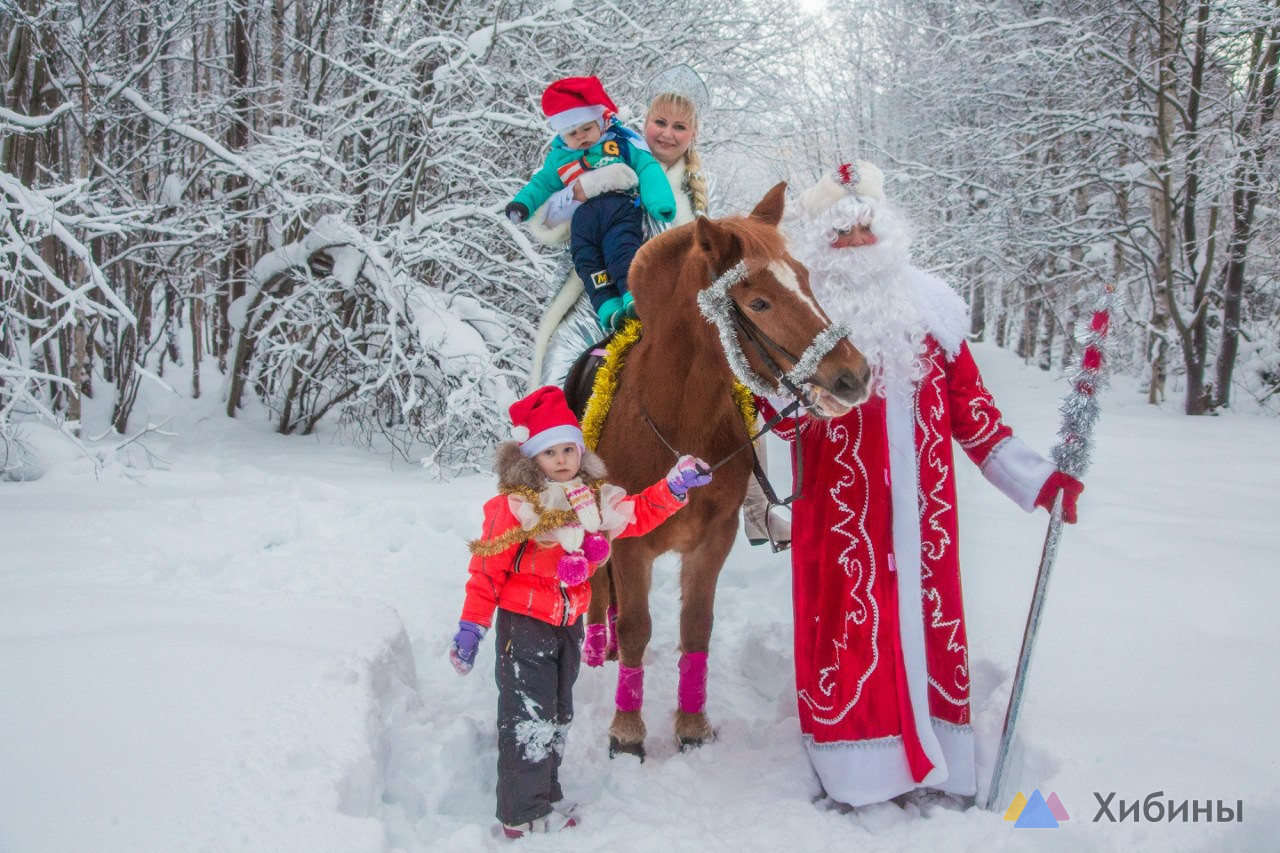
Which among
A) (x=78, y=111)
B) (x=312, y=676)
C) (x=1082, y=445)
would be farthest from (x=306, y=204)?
(x=1082, y=445)

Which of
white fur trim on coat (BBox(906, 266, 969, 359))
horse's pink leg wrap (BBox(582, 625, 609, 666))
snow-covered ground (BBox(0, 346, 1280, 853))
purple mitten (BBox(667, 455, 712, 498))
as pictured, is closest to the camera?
snow-covered ground (BBox(0, 346, 1280, 853))

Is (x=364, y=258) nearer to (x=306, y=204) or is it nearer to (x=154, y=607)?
(x=306, y=204)

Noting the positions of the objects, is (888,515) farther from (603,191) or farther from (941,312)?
(603,191)

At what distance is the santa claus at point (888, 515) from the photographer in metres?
2.76

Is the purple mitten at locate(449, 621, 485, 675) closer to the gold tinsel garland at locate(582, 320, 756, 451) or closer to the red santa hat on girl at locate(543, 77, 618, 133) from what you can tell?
the gold tinsel garland at locate(582, 320, 756, 451)

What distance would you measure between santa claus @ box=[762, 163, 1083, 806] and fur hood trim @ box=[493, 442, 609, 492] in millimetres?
791

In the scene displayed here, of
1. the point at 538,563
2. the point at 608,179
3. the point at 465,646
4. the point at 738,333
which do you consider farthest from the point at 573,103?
the point at 465,646

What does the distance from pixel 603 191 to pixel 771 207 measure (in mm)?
1005

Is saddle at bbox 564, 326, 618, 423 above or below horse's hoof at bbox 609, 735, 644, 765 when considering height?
above

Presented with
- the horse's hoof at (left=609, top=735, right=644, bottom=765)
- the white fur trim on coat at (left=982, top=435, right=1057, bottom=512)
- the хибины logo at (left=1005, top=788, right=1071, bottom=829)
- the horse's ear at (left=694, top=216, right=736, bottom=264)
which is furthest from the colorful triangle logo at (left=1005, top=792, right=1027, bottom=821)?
the horse's ear at (left=694, top=216, right=736, bottom=264)

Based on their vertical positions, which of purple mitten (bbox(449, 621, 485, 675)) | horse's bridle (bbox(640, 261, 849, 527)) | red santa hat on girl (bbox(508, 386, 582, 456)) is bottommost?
purple mitten (bbox(449, 621, 485, 675))

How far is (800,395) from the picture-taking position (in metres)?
2.48

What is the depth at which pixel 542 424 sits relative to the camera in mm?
2686

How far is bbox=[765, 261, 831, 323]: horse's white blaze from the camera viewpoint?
2523 mm
